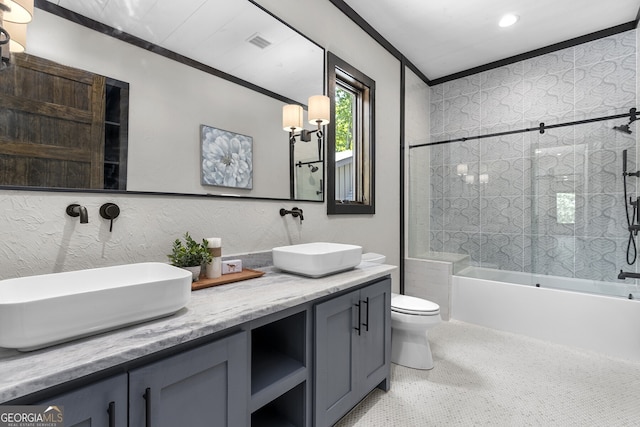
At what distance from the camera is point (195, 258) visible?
4.36ft

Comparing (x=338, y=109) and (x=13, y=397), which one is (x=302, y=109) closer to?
(x=338, y=109)

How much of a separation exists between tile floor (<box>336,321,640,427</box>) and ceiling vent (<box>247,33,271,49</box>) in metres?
2.13

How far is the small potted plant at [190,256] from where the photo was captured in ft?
4.28

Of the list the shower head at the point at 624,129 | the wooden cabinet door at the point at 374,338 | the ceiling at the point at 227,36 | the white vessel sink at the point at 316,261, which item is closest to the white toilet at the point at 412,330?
the wooden cabinet door at the point at 374,338

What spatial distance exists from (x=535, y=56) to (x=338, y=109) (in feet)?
7.54

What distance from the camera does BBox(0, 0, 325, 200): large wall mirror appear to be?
1.15 m

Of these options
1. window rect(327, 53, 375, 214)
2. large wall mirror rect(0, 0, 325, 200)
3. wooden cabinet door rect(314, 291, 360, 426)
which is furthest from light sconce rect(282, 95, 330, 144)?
wooden cabinet door rect(314, 291, 360, 426)

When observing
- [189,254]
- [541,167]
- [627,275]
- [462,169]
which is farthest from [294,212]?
[627,275]

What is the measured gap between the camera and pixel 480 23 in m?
2.69

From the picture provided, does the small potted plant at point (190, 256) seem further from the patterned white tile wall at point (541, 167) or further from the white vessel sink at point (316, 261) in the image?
the patterned white tile wall at point (541, 167)

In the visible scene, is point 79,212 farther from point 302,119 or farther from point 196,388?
point 302,119

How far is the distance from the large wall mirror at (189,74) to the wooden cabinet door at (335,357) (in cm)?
78

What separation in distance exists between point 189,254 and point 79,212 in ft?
→ 1.37

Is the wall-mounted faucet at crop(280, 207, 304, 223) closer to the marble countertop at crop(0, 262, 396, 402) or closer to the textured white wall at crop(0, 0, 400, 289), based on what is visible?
the textured white wall at crop(0, 0, 400, 289)
